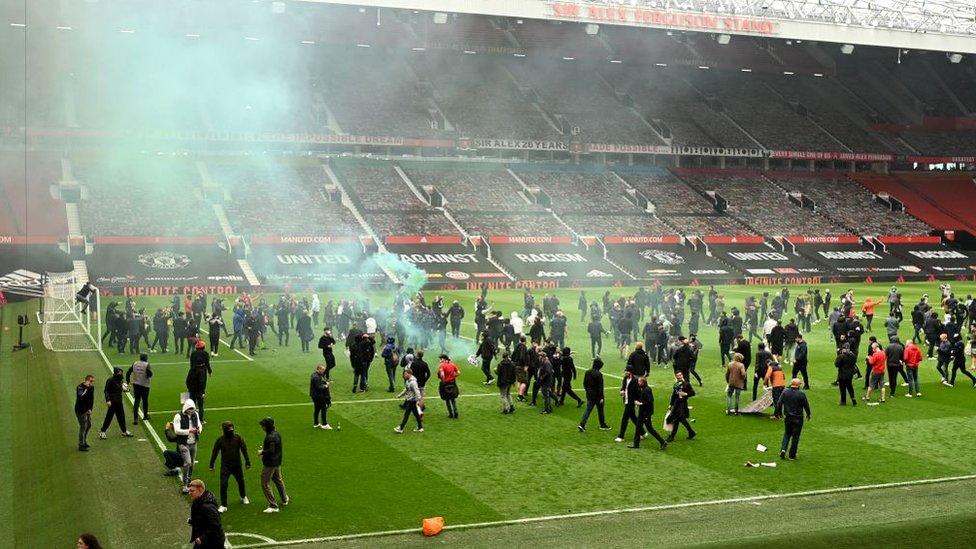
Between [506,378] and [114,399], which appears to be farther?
[506,378]

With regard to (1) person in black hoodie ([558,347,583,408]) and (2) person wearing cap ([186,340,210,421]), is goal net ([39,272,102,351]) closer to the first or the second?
(2) person wearing cap ([186,340,210,421])

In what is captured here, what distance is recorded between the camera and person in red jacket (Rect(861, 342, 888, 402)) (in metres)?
21.9

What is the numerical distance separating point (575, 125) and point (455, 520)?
63746mm

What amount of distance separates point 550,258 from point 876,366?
121 feet

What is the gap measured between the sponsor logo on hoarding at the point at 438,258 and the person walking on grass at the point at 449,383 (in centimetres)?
3466

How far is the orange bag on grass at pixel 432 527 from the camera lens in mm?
13461

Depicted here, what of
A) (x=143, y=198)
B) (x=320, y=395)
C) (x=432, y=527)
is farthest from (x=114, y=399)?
(x=143, y=198)

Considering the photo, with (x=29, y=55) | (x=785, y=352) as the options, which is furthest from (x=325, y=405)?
(x=29, y=55)

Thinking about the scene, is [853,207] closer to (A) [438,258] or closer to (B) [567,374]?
(A) [438,258]

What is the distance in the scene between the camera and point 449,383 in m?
20.2

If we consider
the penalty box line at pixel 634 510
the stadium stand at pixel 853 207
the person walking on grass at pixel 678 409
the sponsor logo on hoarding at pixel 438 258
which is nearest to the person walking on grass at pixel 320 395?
the penalty box line at pixel 634 510

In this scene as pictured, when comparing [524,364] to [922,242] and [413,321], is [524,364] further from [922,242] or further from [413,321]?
[922,242]

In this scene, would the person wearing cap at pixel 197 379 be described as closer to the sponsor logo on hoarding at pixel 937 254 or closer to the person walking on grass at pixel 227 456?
the person walking on grass at pixel 227 456

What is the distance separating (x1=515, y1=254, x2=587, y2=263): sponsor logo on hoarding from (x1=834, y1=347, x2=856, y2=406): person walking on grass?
118ft
